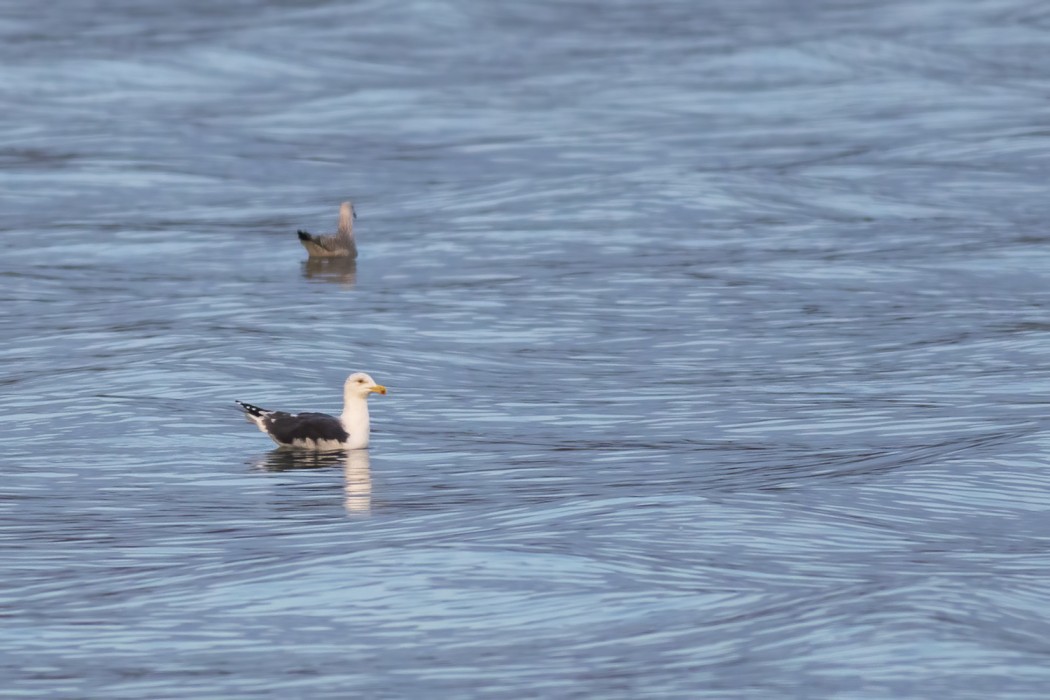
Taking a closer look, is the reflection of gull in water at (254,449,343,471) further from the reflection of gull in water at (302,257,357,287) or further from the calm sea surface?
the reflection of gull in water at (302,257,357,287)

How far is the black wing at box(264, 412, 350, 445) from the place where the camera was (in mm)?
14742

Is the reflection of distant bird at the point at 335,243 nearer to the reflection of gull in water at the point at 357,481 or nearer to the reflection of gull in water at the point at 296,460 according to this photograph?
the reflection of gull in water at the point at 296,460

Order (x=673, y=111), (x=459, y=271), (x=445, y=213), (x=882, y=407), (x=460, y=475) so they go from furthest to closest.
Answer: (x=673, y=111), (x=445, y=213), (x=459, y=271), (x=882, y=407), (x=460, y=475)

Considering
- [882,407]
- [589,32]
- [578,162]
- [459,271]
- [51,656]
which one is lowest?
[51,656]

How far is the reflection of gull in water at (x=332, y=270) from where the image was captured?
22422 mm

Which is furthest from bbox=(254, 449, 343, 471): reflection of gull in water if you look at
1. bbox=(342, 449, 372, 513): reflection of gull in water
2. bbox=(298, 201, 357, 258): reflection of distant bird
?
bbox=(298, 201, 357, 258): reflection of distant bird

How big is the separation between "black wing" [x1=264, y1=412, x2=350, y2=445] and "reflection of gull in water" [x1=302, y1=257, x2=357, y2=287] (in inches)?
291

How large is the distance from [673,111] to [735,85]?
7.73 ft

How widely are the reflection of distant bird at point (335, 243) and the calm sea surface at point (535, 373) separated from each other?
0.24m

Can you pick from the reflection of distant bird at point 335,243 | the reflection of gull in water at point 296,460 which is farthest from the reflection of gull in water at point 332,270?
the reflection of gull in water at point 296,460

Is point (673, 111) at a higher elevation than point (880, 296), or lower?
higher

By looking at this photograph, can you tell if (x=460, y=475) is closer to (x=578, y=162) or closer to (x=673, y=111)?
(x=578, y=162)

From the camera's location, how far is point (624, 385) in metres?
17.2

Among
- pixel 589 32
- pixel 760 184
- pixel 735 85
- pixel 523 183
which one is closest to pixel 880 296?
pixel 760 184
